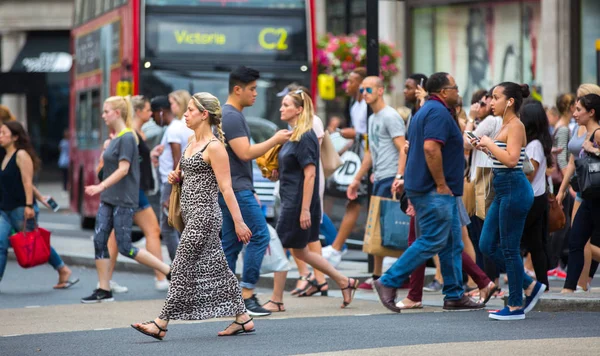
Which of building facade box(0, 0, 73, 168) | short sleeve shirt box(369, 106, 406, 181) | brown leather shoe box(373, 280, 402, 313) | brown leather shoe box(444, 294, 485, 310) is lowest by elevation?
brown leather shoe box(444, 294, 485, 310)

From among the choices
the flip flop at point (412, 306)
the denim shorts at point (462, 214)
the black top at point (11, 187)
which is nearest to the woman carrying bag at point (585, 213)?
the denim shorts at point (462, 214)

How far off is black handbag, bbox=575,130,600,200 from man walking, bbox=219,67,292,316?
234 cm

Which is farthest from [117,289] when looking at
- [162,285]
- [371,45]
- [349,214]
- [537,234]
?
[537,234]

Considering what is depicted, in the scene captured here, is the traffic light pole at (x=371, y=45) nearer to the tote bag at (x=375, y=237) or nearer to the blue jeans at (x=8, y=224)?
the tote bag at (x=375, y=237)

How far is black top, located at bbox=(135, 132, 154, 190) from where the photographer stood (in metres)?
11.8

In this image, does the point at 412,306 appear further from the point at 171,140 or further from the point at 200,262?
the point at 171,140

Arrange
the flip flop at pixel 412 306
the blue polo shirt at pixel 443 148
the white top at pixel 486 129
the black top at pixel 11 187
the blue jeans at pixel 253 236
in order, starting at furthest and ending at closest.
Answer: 1. the black top at pixel 11 187
2. the white top at pixel 486 129
3. the flip flop at pixel 412 306
4. the blue jeans at pixel 253 236
5. the blue polo shirt at pixel 443 148

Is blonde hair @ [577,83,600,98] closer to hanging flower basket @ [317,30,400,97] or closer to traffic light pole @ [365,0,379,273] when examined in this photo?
traffic light pole @ [365,0,379,273]

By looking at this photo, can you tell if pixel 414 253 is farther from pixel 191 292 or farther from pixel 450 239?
pixel 191 292

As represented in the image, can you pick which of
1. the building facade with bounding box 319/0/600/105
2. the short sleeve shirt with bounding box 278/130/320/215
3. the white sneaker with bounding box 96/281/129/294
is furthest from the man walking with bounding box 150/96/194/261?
the building facade with bounding box 319/0/600/105

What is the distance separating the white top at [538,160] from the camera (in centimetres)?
966

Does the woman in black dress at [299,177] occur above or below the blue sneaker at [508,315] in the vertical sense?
above

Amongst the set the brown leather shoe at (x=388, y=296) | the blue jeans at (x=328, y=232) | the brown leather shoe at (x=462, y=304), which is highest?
the blue jeans at (x=328, y=232)

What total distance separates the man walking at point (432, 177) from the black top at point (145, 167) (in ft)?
10.7
